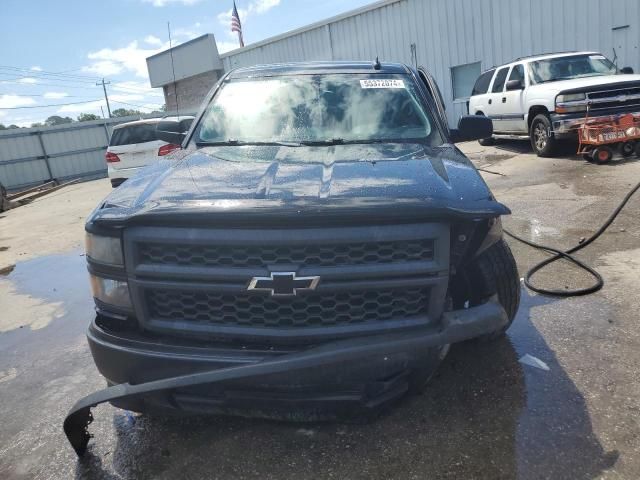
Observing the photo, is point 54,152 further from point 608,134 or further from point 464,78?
point 608,134

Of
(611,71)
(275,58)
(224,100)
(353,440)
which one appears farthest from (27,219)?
(275,58)

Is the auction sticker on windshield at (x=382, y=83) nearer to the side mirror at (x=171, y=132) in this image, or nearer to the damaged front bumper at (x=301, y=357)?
the side mirror at (x=171, y=132)

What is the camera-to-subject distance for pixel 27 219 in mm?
11141

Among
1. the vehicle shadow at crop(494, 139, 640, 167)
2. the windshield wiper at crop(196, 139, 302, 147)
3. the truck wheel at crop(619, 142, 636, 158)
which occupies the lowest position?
the vehicle shadow at crop(494, 139, 640, 167)

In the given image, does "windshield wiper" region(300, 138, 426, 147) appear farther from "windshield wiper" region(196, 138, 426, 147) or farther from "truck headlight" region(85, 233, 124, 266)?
"truck headlight" region(85, 233, 124, 266)

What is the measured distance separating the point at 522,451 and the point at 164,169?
223 centimetres

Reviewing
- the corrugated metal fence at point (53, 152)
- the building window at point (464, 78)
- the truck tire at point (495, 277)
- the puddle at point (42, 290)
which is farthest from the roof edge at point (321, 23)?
the truck tire at point (495, 277)

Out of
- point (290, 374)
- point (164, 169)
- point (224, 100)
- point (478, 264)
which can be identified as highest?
point (224, 100)

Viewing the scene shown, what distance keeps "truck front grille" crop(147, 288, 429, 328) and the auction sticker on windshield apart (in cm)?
201

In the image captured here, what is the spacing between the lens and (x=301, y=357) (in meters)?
1.84

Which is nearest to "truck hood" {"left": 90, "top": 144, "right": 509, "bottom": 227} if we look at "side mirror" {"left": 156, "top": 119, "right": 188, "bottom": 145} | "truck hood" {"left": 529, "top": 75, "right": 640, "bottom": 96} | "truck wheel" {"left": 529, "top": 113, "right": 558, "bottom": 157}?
"side mirror" {"left": 156, "top": 119, "right": 188, "bottom": 145}

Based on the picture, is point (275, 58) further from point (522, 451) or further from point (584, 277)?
point (522, 451)

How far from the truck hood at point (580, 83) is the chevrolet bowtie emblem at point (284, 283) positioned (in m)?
8.80

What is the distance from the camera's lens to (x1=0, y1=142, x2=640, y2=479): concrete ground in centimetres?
211
